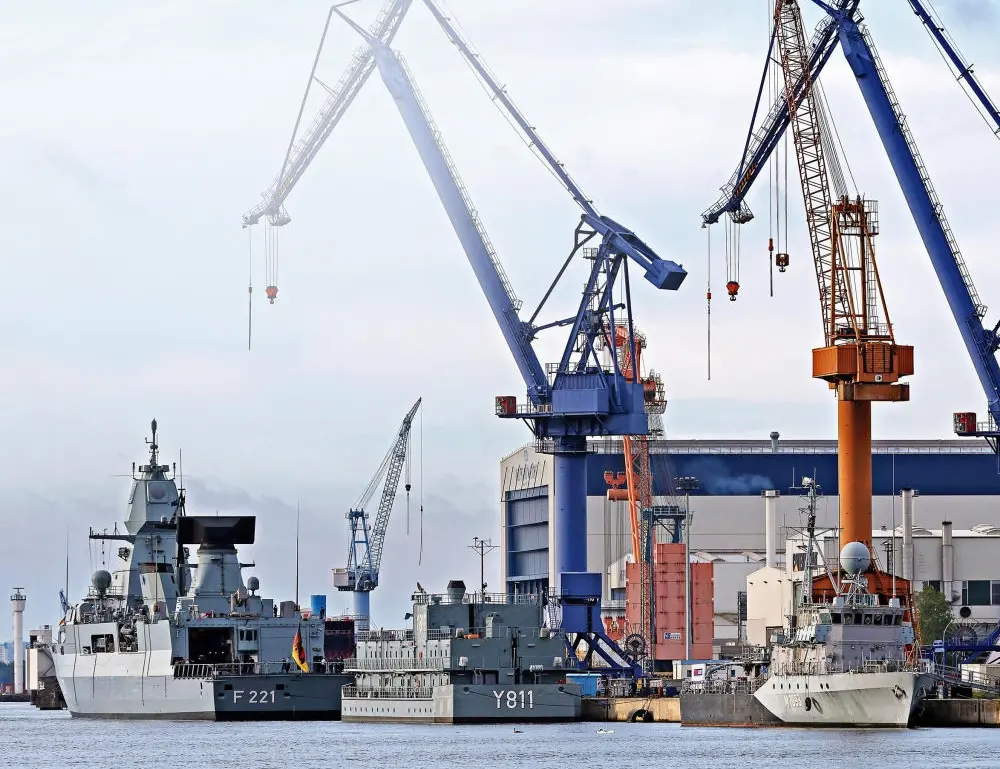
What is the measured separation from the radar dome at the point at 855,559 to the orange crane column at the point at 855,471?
19973mm

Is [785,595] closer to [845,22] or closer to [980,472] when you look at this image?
[845,22]

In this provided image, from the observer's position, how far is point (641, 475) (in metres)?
141

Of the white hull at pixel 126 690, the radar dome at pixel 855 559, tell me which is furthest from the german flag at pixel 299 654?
the radar dome at pixel 855 559

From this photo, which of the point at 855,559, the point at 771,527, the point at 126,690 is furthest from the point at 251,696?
the point at 771,527

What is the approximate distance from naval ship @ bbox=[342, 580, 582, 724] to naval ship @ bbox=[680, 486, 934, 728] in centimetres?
1138

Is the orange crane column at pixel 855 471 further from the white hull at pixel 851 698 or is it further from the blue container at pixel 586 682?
the white hull at pixel 851 698

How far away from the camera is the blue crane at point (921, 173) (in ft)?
332

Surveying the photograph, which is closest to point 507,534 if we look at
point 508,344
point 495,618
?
point 508,344

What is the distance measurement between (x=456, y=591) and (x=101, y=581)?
1009 inches

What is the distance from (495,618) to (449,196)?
2556 centimetres

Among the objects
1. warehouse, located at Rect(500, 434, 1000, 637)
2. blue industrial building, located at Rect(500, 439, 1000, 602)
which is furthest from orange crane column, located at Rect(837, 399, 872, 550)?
blue industrial building, located at Rect(500, 439, 1000, 602)

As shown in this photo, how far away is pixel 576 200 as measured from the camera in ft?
342

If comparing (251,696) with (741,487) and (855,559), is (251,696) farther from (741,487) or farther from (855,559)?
(741,487)

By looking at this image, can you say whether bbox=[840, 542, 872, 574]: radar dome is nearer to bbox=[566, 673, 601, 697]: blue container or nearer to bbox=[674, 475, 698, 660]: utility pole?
bbox=[566, 673, 601, 697]: blue container
